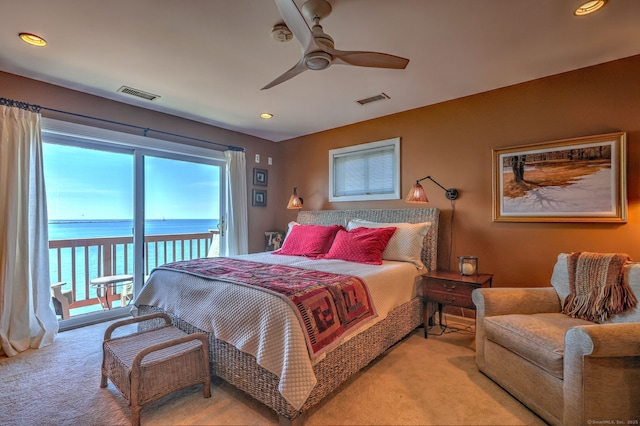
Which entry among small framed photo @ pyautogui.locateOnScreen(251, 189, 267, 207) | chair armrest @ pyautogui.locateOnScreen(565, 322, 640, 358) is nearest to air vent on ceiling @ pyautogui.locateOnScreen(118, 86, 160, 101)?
small framed photo @ pyautogui.locateOnScreen(251, 189, 267, 207)

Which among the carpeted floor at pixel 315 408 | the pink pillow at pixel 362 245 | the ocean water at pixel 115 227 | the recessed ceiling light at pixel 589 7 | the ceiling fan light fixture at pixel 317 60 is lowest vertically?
the carpeted floor at pixel 315 408

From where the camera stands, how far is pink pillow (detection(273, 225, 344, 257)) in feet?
11.0

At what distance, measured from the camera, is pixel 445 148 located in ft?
11.0

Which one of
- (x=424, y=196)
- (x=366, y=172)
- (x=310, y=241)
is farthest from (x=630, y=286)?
(x=366, y=172)

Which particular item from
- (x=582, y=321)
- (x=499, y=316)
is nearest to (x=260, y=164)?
(x=499, y=316)

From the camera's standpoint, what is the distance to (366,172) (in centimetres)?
401

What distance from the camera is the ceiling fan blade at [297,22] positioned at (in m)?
1.49

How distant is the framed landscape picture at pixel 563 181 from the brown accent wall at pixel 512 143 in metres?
0.07

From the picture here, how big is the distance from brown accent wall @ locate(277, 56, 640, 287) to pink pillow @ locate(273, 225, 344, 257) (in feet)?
2.84

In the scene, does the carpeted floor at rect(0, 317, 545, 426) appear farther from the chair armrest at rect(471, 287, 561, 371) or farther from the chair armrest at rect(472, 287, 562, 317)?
the chair armrest at rect(472, 287, 562, 317)

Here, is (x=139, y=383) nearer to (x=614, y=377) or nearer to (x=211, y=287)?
(x=211, y=287)

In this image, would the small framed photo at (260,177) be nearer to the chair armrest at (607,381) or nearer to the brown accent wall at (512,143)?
the brown accent wall at (512,143)

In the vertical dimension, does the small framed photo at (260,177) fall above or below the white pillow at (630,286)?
above

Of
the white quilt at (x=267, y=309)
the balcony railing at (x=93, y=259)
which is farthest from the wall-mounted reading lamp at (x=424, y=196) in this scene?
the balcony railing at (x=93, y=259)
